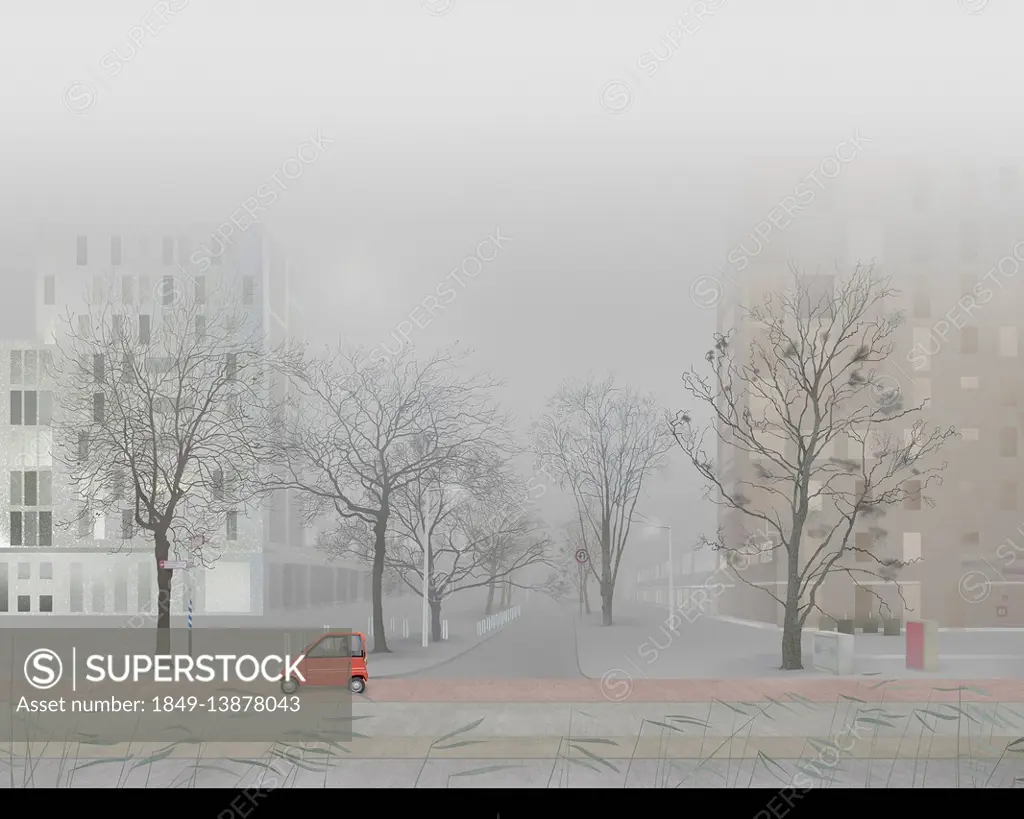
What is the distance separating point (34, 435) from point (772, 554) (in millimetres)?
46754

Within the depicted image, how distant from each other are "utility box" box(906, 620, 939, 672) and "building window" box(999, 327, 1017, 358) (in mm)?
34790

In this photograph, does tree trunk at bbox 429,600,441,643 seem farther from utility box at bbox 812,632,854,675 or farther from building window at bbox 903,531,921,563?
building window at bbox 903,531,921,563

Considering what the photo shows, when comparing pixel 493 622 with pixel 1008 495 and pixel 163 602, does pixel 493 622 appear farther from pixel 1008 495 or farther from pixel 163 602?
pixel 163 602

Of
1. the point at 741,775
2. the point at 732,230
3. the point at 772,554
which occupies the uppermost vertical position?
the point at 732,230

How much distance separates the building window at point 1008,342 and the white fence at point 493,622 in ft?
106

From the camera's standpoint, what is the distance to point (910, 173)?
6056 centimetres

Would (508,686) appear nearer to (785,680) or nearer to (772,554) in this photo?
(785,680)

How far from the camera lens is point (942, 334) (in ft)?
195

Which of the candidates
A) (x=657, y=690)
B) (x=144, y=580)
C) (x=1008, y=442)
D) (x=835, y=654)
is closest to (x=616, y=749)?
(x=657, y=690)

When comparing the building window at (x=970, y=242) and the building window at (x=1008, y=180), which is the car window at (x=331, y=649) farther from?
the building window at (x=1008, y=180)

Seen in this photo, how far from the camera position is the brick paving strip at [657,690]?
875 inches

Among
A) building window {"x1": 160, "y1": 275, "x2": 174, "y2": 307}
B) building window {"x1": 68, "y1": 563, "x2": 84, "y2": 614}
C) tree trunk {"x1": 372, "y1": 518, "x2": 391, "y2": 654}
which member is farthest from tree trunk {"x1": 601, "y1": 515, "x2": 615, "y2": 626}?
building window {"x1": 68, "y1": 563, "x2": 84, "y2": 614}

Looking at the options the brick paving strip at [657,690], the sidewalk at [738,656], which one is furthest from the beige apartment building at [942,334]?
the brick paving strip at [657,690]
